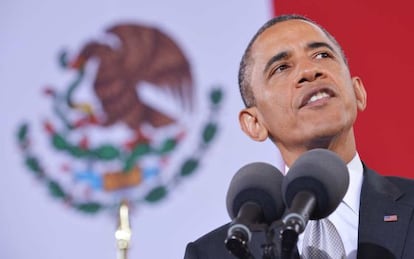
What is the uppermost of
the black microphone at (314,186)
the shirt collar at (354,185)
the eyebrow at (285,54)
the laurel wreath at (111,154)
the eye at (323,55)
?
the laurel wreath at (111,154)

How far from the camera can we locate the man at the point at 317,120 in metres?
1.55

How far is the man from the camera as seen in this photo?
5.09 feet

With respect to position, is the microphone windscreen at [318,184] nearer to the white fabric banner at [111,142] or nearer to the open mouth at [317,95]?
the open mouth at [317,95]

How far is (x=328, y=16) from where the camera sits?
2523 millimetres

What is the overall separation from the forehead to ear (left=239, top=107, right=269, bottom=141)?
0.13 m

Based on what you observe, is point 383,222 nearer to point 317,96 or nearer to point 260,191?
point 317,96

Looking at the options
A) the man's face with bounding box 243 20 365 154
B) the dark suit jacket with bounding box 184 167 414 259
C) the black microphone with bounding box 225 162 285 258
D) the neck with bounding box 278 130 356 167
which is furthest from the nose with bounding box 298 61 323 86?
the black microphone with bounding box 225 162 285 258

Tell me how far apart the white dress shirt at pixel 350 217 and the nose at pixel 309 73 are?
0.22m

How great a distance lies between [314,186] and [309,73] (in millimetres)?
506

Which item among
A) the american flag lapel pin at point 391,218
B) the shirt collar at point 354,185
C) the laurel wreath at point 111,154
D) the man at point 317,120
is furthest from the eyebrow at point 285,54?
the laurel wreath at point 111,154

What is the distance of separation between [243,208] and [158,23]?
4.70ft

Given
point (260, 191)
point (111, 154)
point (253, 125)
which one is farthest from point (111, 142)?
point (260, 191)

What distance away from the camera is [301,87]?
161 cm

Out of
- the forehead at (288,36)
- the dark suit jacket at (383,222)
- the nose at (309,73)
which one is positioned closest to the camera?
the dark suit jacket at (383,222)
